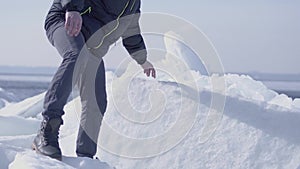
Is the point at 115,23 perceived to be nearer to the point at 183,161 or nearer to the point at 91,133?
the point at 91,133

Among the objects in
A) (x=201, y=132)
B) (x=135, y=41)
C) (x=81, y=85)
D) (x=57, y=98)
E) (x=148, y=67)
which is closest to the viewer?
(x=57, y=98)

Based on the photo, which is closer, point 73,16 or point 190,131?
point 73,16

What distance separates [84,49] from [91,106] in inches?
13.3

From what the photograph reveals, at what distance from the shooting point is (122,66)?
381 centimetres

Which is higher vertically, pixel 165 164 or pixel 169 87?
pixel 169 87

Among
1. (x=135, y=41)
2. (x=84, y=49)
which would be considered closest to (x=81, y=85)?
(x=84, y=49)

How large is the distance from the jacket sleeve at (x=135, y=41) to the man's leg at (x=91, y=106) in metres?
0.34

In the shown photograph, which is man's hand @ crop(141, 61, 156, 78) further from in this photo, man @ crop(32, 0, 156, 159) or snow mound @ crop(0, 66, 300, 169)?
snow mound @ crop(0, 66, 300, 169)

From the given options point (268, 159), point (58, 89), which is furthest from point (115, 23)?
point (268, 159)

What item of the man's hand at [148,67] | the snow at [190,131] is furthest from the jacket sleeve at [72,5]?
the snow at [190,131]

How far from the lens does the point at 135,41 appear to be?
340 centimetres

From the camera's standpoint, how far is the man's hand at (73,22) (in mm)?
2814

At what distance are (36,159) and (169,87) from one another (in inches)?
64.6

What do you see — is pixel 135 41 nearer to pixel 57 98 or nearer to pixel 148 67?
pixel 148 67
